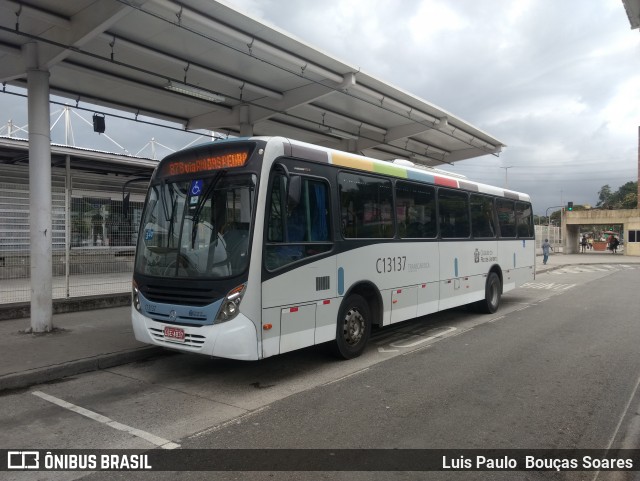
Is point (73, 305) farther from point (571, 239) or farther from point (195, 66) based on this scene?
point (571, 239)

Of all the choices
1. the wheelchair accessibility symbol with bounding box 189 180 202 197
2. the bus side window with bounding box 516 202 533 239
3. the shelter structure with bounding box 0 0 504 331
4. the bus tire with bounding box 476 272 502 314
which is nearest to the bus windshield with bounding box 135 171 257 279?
the wheelchair accessibility symbol with bounding box 189 180 202 197

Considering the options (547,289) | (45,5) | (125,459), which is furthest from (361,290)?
(547,289)

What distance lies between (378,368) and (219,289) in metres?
2.68

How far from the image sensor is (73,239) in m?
10.9

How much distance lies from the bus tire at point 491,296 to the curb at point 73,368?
762 centimetres

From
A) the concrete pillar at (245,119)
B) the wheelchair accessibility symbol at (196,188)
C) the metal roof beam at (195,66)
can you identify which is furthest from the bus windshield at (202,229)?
the concrete pillar at (245,119)

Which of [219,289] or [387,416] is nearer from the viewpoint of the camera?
[387,416]

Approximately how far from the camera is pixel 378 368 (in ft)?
22.7

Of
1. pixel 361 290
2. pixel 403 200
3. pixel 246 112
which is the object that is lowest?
pixel 361 290

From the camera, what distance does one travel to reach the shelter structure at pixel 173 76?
7.95m

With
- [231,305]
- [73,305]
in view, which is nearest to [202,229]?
[231,305]

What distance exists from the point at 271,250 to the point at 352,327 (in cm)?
214

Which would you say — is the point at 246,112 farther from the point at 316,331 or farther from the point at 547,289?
the point at 547,289

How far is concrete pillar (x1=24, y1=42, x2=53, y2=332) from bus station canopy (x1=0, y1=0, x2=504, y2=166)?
286mm
